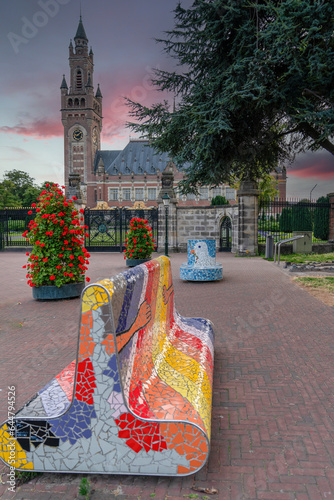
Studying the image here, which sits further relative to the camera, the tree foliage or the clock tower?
the clock tower

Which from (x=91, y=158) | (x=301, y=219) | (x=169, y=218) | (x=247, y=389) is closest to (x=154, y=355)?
(x=247, y=389)

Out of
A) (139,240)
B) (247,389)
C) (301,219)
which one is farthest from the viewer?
(301,219)

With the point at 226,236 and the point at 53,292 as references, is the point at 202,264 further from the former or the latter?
the point at 226,236

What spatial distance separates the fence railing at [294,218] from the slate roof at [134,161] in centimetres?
6531

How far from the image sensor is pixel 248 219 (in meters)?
20.3

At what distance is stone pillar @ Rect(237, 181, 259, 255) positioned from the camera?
20.3m

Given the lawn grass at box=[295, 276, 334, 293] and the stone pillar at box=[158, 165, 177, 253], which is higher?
the stone pillar at box=[158, 165, 177, 253]

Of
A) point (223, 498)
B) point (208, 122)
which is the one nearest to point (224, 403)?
point (223, 498)

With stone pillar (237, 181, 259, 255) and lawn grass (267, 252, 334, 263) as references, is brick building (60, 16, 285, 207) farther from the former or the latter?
lawn grass (267, 252, 334, 263)

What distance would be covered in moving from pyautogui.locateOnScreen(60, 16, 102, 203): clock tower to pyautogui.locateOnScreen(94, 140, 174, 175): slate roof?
3.54 metres

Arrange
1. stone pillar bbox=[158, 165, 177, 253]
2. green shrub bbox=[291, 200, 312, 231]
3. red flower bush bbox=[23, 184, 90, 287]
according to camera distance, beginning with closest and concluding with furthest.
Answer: red flower bush bbox=[23, 184, 90, 287] → stone pillar bbox=[158, 165, 177, 253] → green shrub bbox=[291, 200, 312, 231]

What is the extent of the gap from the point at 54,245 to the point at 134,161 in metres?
84.6

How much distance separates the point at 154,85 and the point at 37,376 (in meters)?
12.2

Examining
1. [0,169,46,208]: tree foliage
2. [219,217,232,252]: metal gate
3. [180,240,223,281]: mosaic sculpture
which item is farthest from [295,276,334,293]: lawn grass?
[0,169,46,208]: tree foliage
